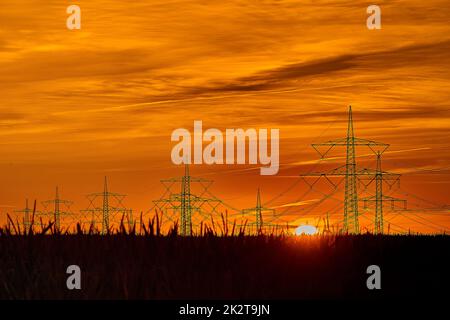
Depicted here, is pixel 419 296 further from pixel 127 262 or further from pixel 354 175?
pixel 354 175

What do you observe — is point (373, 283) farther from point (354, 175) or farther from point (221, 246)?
point (354, 175)

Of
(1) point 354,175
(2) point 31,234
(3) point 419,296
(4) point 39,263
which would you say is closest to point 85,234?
A: (2) point 31,234

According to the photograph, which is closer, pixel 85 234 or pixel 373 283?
pixel 373 283
